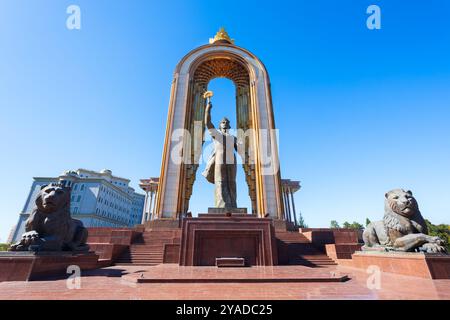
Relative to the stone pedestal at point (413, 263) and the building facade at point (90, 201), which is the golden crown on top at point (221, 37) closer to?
the stone pedestal at point (413, 263)

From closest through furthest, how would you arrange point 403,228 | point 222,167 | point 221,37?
point 403,228 < point 222,167 < point 221,37

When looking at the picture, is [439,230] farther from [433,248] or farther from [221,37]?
[221,37]

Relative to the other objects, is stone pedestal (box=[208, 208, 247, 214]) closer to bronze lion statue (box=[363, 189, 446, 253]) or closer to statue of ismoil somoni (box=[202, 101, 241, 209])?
statue of ismoil somoni (box=[202, 101, 241, 209])

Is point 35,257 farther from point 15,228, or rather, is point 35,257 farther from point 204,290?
point 15,228

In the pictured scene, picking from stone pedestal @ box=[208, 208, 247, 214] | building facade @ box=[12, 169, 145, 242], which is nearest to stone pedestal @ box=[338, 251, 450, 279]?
stone pedestal @ box=[208, 208, 247, 214]

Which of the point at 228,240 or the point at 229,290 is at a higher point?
the point at 228,240

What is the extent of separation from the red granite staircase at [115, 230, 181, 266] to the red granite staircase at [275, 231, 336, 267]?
13.0 ft

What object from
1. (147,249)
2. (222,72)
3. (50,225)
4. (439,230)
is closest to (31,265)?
(50,225)

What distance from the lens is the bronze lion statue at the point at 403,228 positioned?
449 cm

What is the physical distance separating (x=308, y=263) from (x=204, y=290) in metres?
4.89

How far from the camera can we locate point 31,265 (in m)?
4.02

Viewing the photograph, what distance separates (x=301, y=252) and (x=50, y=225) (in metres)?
7.75
